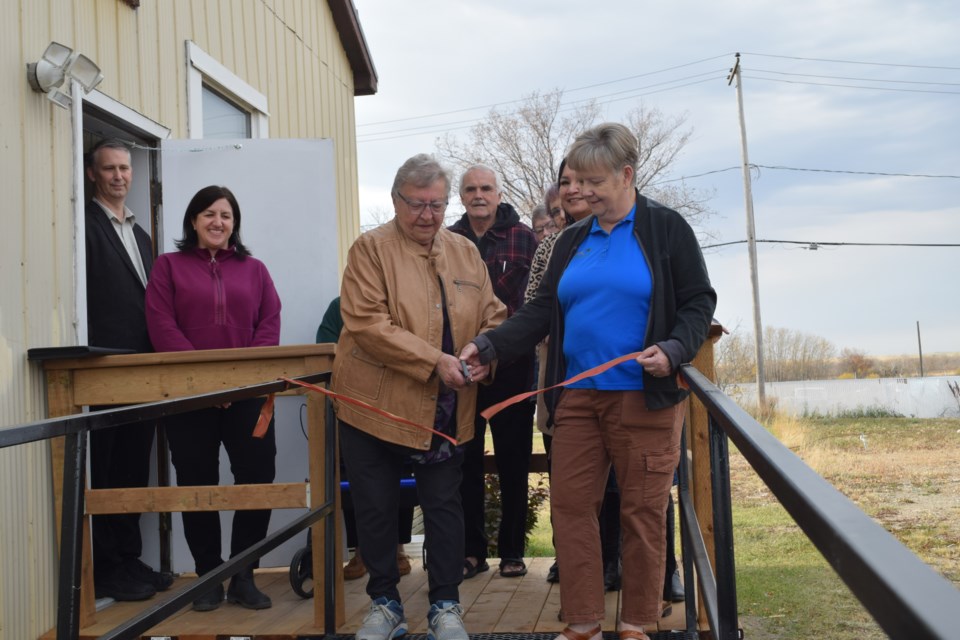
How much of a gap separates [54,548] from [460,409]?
6.31ft

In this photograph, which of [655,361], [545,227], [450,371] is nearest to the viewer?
[655,361]

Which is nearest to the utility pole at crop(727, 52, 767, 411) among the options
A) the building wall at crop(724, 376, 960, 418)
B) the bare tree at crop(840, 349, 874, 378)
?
the building wall at crop(724, 376, 960, 418)

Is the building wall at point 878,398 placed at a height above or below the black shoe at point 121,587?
below

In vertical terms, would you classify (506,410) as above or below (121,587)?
above

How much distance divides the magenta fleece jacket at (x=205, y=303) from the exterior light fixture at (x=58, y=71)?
0.79m

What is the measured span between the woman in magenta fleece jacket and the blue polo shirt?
1590mm

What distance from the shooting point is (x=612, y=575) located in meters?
3.94

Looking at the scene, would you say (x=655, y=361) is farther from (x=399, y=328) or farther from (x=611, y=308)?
(x=399, y=328)

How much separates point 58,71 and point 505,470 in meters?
2.49

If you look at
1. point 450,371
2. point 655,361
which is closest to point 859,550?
point 655,361

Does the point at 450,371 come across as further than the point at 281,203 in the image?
No

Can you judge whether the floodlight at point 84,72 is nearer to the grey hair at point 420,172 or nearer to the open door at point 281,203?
the open door at point 281,203

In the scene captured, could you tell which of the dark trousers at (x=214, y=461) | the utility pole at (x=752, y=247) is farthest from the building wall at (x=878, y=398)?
the dark trousers at (x=214, y=461)

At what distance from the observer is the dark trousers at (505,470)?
4199 millimetres
